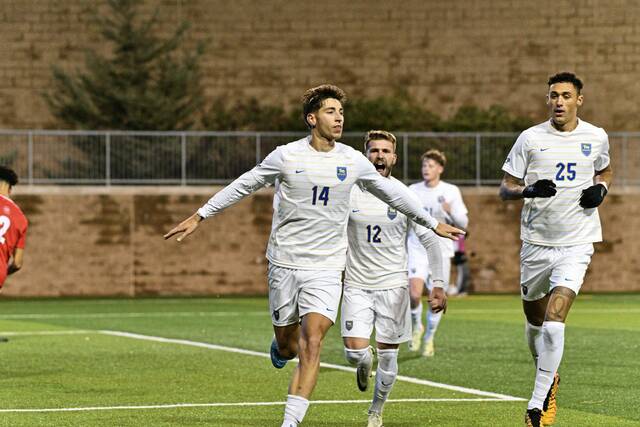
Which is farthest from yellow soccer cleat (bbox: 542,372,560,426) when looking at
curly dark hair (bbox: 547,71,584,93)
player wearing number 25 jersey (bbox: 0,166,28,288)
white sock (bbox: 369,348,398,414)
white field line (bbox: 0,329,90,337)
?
white field line (bbox: 0,329,90,337)

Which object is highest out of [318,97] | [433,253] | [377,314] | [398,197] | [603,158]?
[318,97]

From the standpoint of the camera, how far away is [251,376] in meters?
15.2

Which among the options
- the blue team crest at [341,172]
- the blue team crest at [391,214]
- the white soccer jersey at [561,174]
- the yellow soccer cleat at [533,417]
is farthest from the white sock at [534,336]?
the blue team crest at [341,172]

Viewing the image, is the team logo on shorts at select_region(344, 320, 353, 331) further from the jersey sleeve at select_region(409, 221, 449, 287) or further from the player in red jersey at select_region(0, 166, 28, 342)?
the player in red jersey at select_region(0, 166, 28, 342)

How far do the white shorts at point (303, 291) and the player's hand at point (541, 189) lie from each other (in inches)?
66.8

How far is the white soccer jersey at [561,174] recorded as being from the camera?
11.7 meters

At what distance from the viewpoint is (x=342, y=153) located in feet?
34.8

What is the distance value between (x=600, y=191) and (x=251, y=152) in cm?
2376

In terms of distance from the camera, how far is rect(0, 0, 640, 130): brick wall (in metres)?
40.1

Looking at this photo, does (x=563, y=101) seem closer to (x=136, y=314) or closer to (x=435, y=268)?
(x=435, y=268)

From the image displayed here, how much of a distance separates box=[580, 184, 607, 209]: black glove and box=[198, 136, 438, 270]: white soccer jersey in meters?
1.91

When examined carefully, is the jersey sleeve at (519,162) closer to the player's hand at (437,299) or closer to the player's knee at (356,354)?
the player's hand at (437,299)

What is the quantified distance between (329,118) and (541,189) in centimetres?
184

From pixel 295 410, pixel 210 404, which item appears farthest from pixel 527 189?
Answer: pixel 210 404
